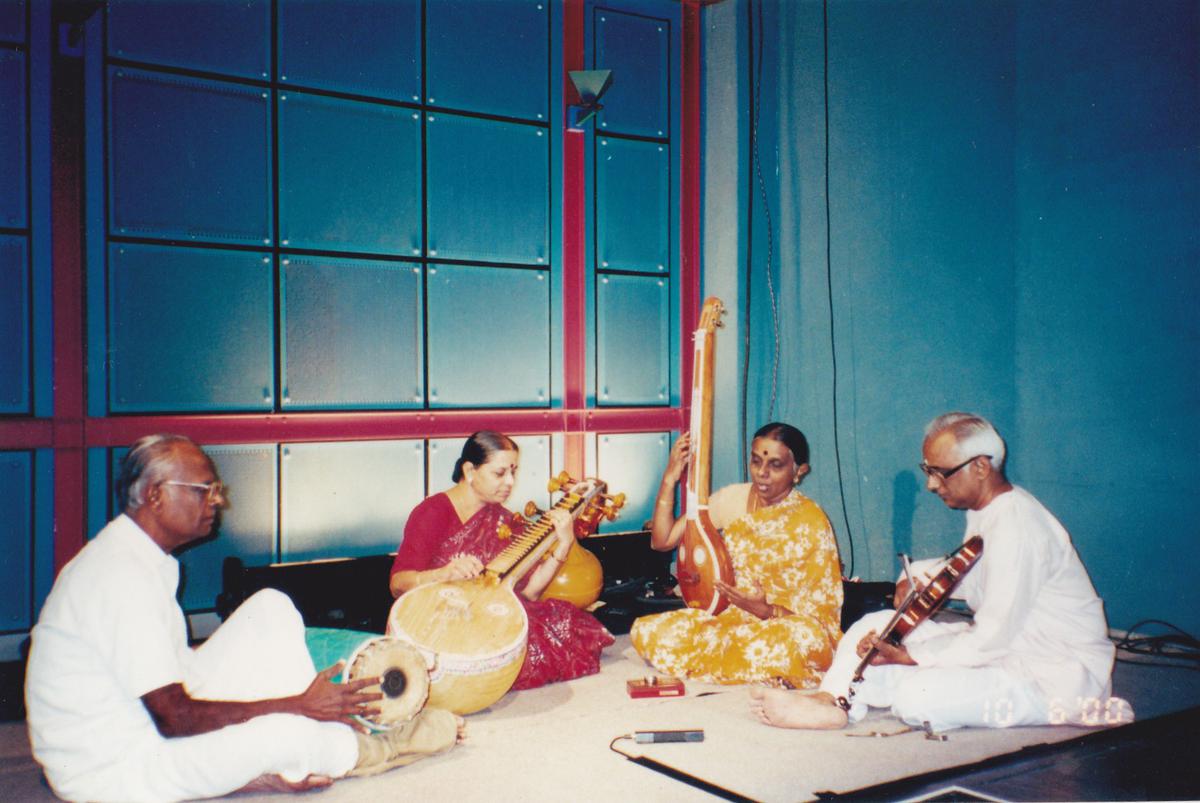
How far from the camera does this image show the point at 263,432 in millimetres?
4684

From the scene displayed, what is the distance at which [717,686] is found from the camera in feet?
12.0

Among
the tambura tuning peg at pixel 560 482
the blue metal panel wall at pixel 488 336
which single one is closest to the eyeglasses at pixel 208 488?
the tambura tuning peg at pixel 560 482

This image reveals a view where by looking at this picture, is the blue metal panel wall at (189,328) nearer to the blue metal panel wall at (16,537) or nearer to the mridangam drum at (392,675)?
the blue metal panel wall at (16,537)

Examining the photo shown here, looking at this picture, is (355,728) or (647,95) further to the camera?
(647,95)

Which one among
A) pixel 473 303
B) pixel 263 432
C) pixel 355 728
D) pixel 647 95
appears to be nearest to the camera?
pixel 355 728

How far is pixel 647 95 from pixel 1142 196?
296cm

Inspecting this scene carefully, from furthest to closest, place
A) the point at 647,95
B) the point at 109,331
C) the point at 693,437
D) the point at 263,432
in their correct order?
the point at 647,95 < the point at 263,432 < the point at 109,331 < the point at 693,437

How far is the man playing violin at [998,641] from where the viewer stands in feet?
9.73

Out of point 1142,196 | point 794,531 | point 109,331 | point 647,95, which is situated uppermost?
point 647,95

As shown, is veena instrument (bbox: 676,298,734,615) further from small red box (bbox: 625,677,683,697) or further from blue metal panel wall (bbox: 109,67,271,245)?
blue metal panel wall (bbox: 109,67,271,245)

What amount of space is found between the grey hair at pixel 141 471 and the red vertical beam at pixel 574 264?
339 cm

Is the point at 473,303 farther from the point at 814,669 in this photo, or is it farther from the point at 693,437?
the point at 814,669

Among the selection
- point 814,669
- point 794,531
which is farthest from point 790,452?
point 814,669

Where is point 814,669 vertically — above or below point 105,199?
below
